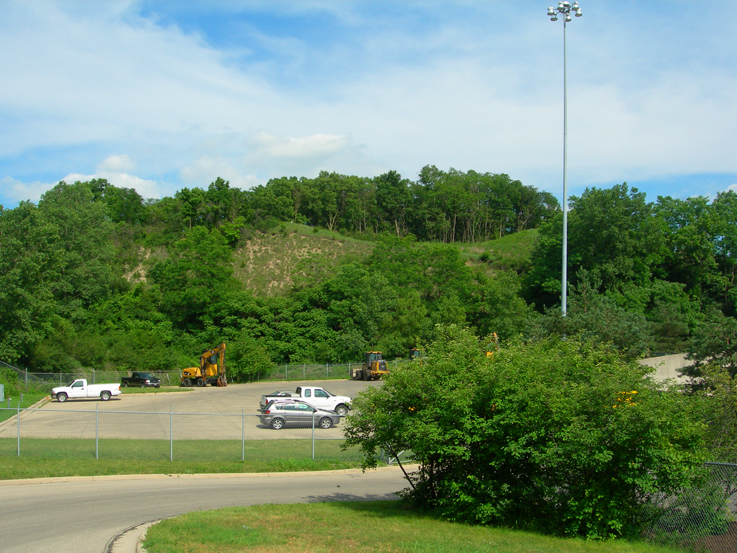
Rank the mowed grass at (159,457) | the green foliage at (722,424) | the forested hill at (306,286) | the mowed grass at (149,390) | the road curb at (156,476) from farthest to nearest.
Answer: the forested hill at (306,286) < the mowed grass at (149,390) < the mowed grass at (159,457) < the road curb at (156,476) < the green foliage at (722,424)

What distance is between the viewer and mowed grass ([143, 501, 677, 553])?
30.1ft

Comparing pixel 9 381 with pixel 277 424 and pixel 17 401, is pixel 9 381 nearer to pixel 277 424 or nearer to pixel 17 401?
pixel 17 401

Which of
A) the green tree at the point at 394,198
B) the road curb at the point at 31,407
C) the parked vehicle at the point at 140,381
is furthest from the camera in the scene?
the green tree at the point at 394,198

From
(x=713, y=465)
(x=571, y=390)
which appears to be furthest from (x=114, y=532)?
(x=713, y=465)

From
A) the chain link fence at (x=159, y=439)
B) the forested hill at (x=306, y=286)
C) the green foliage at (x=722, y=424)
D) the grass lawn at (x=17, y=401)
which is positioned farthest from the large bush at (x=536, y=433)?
the forested hill at (x=306, y=286)

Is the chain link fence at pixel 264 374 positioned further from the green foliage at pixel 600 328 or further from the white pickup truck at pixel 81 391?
the green foliage at pixel 600 328

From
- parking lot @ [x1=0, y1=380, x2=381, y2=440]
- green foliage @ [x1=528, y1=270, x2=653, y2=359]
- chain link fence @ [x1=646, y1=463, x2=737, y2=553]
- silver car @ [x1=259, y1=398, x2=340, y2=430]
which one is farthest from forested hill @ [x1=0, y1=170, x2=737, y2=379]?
chain link fence @ [x1=646, y1=463, x2=737, y2=553]

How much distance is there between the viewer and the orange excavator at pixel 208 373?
5116 cm

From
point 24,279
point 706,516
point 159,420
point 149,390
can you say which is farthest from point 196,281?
point 706,516

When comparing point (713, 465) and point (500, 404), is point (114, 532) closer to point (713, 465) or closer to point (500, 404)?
point (500, 404)

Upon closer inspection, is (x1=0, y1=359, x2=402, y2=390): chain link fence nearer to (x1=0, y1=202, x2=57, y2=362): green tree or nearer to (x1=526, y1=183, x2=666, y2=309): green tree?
(x1=0, y1=202, x2=57, y2=362): green tree

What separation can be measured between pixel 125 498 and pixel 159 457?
5.97 m

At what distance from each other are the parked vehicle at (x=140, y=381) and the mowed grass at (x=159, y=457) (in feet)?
88.6

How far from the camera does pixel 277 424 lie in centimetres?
2764
